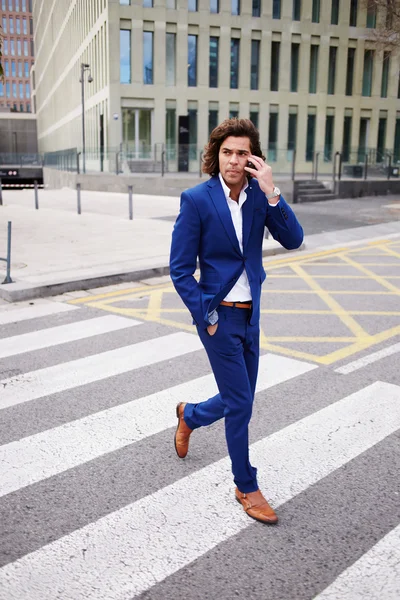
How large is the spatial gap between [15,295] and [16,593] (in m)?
6.23

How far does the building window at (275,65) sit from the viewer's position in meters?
42.0

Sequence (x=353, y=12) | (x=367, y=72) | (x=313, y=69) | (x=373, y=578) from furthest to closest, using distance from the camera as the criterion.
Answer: (x=367, y=72) → (x=313, y=69) → (x=353, y=12) → (x=373, y=578)

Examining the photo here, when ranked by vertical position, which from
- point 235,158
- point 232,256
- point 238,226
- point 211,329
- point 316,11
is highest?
point 316,11

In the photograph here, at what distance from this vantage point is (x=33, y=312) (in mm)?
8094

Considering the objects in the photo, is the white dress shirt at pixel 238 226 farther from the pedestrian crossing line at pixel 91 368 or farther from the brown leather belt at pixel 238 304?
the pedestrian crossing line at pixel 91 368

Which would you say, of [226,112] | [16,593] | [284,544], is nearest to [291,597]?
[284,544]

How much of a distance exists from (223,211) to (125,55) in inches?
1503

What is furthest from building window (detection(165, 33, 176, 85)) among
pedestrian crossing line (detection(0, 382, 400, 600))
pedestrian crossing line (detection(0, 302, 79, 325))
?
pedestrian crossing line (detection(0, 382, 400, 600))

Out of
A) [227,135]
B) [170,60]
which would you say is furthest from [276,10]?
[227,135]

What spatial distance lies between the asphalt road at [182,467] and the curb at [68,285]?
112 cm

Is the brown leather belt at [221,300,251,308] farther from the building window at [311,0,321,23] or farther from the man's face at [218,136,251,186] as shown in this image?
the building window at [311,0,321,23]

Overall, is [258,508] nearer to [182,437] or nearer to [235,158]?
[182,437]

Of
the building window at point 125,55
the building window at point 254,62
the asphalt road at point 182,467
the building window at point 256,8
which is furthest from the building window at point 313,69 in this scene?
the asphalt road at point 182,467

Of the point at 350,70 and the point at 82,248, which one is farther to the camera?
the point at 350,70
